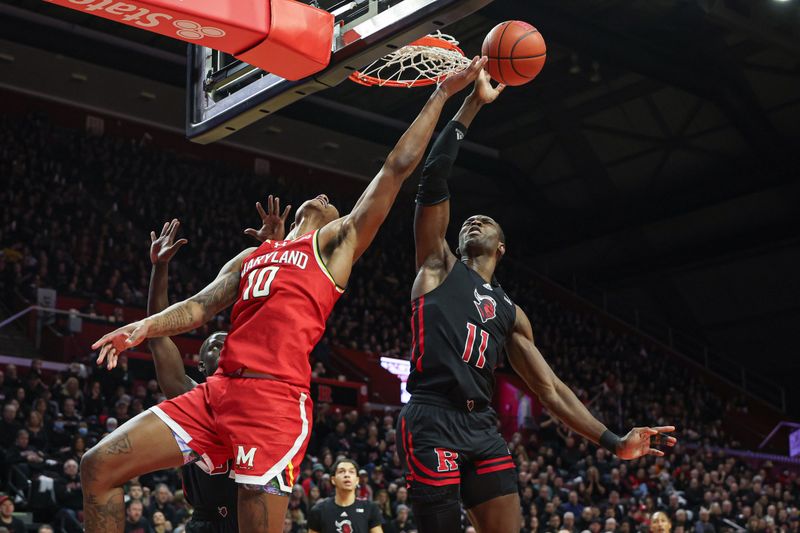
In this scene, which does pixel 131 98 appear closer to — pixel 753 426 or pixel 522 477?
pixel 522 477

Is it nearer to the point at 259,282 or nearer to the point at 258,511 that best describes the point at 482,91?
the point at 259,282

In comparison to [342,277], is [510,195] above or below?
above

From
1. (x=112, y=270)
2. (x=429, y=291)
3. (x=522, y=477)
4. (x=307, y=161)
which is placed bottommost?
(x=522, y=477)

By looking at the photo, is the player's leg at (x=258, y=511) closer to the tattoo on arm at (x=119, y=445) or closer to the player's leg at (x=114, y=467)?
the player's leg at (x=114, y=467)

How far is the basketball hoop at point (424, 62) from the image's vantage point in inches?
265

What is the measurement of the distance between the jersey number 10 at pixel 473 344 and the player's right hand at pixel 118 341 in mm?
1572

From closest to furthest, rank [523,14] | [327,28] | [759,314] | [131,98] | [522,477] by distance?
[327,28]
[522,477]
[523,14]
[131,98]
[759,314]

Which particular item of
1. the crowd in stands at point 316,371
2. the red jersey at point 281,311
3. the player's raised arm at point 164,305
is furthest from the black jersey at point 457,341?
the crowd in stands at point 316,371

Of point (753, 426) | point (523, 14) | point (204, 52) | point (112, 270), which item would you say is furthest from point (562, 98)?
point (204, 52)

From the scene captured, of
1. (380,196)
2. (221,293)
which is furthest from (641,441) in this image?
(221,293)


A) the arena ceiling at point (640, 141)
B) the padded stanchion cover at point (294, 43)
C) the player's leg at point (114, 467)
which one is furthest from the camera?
the arena ceiling at point (640, 141)

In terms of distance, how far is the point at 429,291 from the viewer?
4.84 metres

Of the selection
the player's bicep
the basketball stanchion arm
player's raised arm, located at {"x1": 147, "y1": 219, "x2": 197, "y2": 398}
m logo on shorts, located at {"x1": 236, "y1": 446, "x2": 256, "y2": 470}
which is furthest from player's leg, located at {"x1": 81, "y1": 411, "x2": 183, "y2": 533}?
the basketball stanchion arm

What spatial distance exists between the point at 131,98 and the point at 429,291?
21.7 meters
